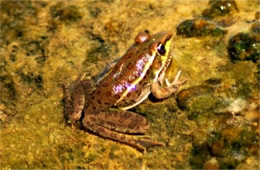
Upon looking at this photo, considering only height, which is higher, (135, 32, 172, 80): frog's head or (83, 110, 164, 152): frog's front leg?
(135, 32, 172, 80): frog's head

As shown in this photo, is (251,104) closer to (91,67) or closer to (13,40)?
(91,67)

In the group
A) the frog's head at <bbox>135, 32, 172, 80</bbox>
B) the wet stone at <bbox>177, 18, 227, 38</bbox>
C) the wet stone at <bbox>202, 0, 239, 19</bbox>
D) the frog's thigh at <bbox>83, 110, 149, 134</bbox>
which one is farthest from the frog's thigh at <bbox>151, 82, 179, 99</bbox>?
the wet stone at <bbox>202, 0, 239, 19</bbox>

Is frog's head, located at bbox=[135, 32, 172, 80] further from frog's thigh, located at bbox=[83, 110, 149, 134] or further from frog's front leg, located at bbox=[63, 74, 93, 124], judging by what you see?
frog's front leg, located at bbox=[63, 74, 93, 124]

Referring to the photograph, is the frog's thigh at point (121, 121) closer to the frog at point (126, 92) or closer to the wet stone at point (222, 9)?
the frog at point (126, 92)

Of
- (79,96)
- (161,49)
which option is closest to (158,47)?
(161,49)

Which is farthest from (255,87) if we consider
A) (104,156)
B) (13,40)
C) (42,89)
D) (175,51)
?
(13,40)

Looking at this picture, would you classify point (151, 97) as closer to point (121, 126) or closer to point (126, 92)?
point (126, 92)

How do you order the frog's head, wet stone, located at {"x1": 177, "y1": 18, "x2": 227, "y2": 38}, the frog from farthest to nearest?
1. wet stone, located at {"x1": 177, "y1": 18, "x2": 227, "y2": 38}
2. the frog's head
3. the frog

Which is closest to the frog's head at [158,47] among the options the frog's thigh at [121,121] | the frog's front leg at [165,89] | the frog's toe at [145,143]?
the frog's front leg at [165,89]
